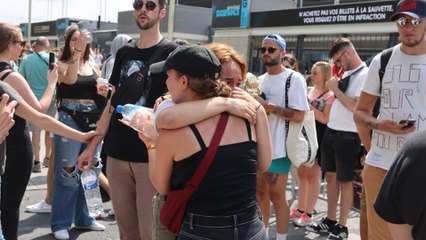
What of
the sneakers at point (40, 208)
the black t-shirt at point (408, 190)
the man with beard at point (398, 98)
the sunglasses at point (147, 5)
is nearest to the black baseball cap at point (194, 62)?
the black t-shirt at point (408, 190)

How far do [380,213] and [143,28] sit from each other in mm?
2010

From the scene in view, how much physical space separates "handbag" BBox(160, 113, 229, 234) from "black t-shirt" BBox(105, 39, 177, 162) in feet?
2.97

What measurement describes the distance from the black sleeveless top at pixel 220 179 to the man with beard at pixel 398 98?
1.21 m

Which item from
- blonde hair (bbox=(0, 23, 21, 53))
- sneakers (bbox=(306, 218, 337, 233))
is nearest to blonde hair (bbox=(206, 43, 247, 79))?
blonde hair (bbox=(0, 23, 21, 53))

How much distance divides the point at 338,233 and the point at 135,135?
2.60m

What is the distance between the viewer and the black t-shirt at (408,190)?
1.56 m

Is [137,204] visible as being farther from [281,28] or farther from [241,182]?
[281,28]

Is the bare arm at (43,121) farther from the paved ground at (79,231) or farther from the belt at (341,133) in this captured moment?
the belt at (341,133)

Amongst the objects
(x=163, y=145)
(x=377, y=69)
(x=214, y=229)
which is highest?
(x=377, y=69)

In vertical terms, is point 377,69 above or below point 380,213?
above

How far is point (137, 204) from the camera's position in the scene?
9.93ft

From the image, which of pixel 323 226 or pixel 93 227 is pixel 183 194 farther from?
pixel 323 226

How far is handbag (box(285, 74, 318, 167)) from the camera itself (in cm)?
402

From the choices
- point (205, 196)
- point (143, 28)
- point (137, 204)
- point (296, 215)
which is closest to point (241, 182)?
point (205, 196)
